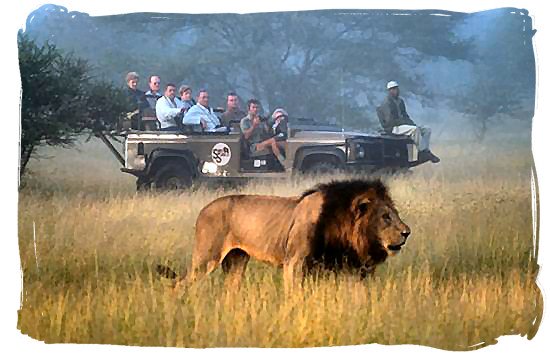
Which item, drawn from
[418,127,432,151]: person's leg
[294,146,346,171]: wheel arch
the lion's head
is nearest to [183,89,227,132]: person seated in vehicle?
[294,146,346,171]: wheel arch

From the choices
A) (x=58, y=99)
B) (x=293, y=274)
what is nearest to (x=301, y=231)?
(x=293, y=274)

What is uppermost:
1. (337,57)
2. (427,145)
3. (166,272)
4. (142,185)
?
(337,57)

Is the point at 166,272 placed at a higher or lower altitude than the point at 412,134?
lower

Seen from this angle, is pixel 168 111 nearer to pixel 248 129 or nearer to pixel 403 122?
pixel 248 129

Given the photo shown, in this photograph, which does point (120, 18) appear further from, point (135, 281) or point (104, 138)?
point (135, 281)

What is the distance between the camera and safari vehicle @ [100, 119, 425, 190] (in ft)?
8.14

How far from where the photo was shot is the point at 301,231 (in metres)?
2.45

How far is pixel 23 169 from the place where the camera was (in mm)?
2484

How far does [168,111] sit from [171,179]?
0.21m

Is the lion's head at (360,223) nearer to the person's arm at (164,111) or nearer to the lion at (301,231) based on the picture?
the lion at (301,231)

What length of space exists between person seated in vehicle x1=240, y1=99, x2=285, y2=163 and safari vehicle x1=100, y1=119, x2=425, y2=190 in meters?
0.02

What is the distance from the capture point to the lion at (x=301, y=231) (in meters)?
2.45

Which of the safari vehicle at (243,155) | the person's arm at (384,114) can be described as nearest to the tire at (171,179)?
the safari vehicle at (243,155)

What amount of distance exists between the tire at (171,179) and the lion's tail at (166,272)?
0.24 m
